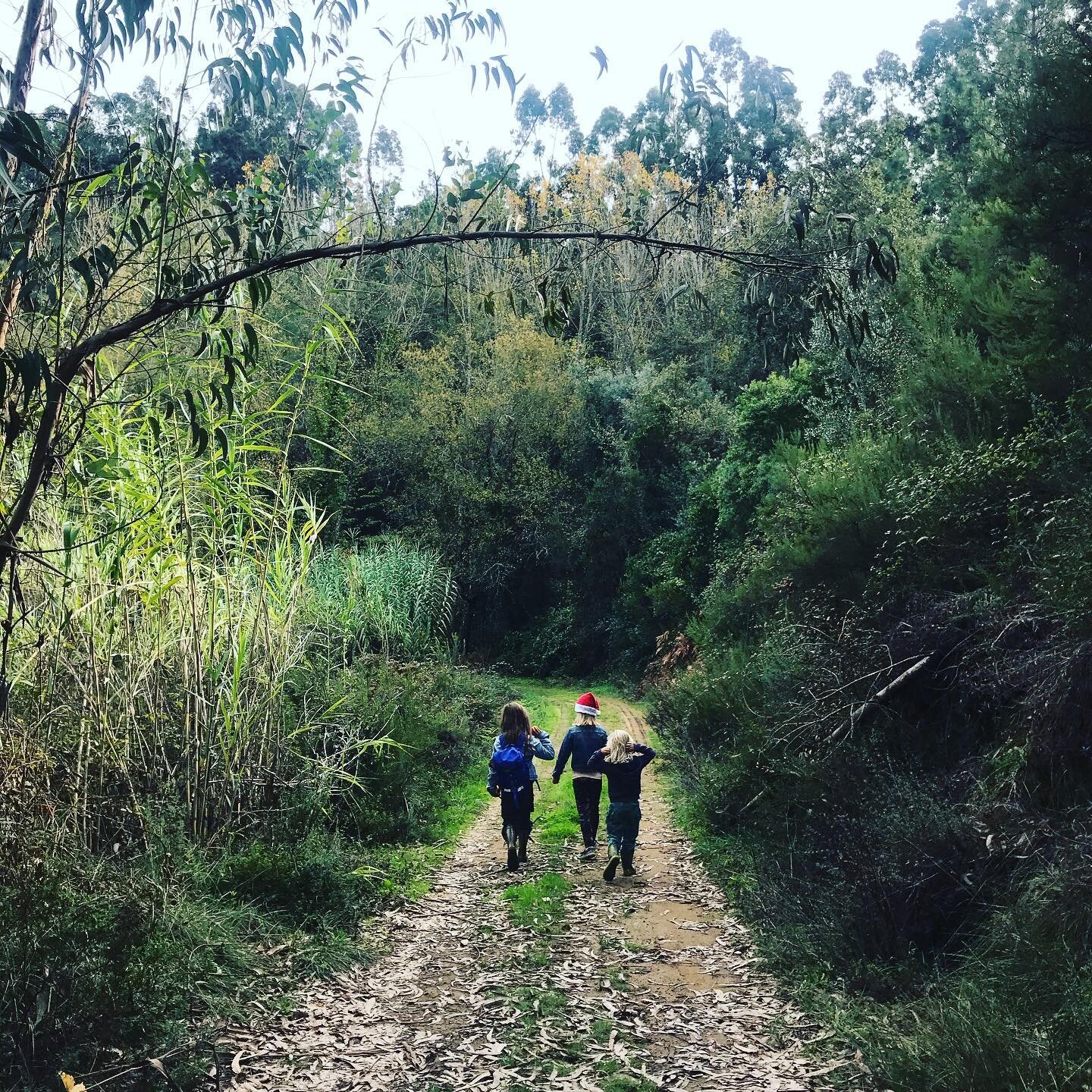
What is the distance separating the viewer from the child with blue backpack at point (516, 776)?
27.2 feet

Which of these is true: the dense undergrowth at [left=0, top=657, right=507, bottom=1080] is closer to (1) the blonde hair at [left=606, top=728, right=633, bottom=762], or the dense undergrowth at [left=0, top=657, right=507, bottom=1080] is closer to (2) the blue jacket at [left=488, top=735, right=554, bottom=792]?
(2) the blue jacket at [left=488, top=735, right=554, bottom=792]

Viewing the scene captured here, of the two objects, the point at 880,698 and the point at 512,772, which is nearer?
the point at 880,698

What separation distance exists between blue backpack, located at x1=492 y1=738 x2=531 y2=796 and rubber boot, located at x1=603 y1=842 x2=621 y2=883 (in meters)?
0.91

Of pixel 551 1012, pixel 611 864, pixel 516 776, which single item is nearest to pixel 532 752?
pixel 516 776

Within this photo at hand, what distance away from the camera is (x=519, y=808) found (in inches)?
330

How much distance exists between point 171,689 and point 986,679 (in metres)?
5.63

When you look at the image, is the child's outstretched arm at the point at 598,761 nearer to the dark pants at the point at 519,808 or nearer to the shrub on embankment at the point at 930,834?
the dark pants at the point at 519,808

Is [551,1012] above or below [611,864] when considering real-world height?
below

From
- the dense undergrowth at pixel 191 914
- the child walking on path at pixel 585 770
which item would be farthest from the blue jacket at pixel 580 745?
the dense undergrowth at pixel 191 914

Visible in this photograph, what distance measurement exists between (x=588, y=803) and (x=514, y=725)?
1068 millimetres

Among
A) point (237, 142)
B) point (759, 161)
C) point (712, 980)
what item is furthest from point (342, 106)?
point (759, 161)

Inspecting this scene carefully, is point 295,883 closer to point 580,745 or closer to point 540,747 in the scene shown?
point 540,747

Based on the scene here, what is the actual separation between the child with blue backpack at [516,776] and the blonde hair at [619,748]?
1.78ft

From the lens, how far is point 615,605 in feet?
87.8
